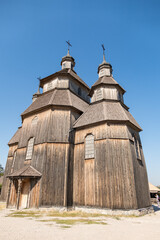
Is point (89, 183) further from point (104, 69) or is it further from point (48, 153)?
point (104, 69)

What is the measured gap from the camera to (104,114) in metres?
15.7

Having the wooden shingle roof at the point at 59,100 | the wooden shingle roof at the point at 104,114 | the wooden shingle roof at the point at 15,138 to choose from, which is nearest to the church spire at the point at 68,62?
the wooden shingle roof at the point at 59,100

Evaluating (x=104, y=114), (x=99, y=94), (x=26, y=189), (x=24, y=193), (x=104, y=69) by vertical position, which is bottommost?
(x=24, y=193)

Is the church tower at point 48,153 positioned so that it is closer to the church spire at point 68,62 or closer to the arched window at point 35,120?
the arched window at point 35,120

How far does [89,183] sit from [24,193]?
6.49m

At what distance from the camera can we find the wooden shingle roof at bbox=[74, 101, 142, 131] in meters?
15.2

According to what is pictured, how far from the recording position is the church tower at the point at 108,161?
12.7 metres

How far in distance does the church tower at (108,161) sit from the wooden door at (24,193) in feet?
14.9

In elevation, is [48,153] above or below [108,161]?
above

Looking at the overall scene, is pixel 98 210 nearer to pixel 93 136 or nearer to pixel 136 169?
pixel 136 169

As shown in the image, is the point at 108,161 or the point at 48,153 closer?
the point at 108,161

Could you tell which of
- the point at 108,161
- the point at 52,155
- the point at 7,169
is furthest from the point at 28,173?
the point at 7,169

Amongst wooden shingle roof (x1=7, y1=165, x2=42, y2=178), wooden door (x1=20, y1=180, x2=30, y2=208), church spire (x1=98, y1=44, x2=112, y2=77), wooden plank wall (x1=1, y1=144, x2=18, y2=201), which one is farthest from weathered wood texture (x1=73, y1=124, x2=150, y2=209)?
wooden plank wall (x1=1, y1=144, x2=18, y2=201)

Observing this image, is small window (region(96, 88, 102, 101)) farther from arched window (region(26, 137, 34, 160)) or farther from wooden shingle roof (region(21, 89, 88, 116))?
arched window (region(26, 137, 34, 160))
